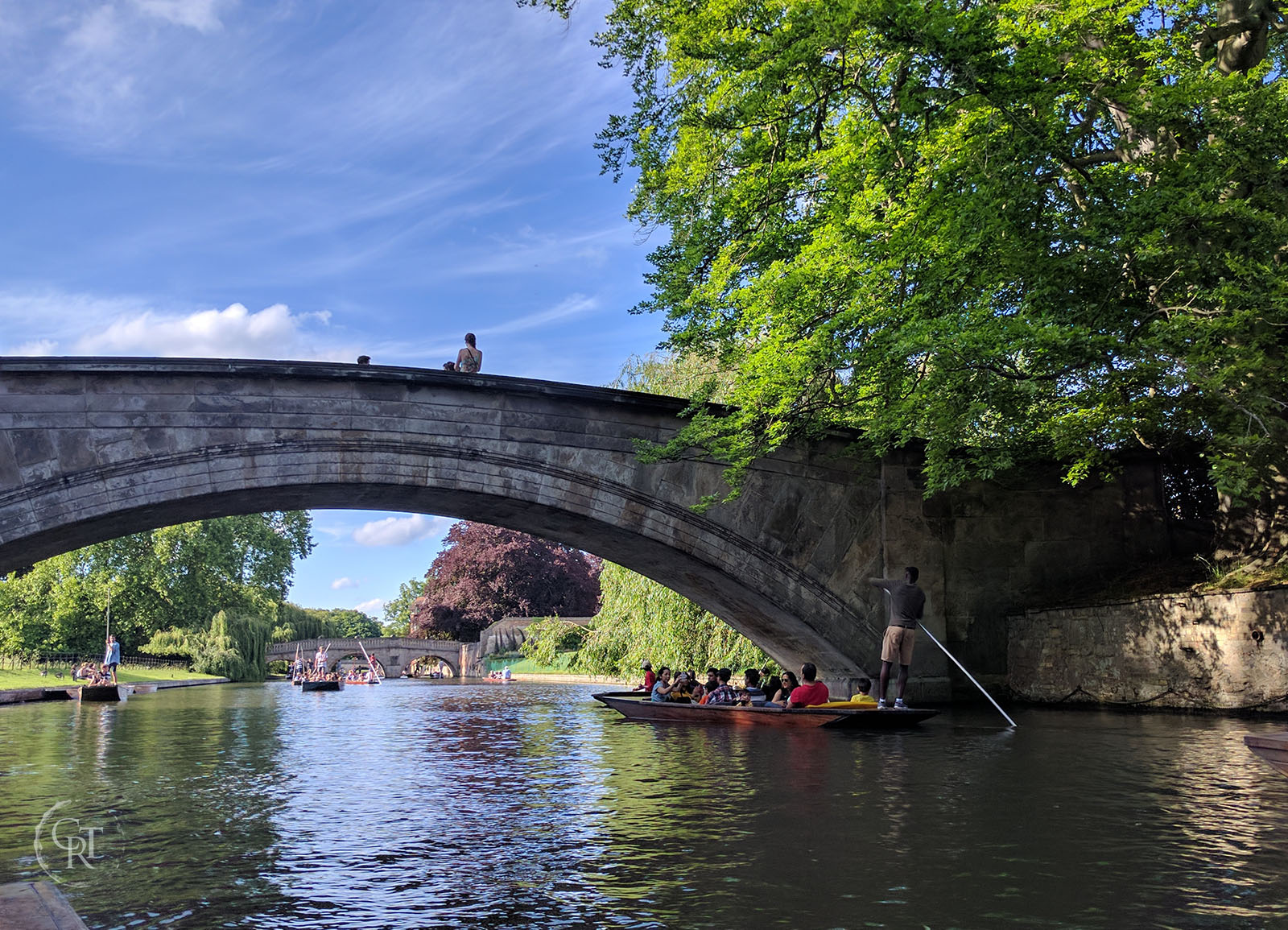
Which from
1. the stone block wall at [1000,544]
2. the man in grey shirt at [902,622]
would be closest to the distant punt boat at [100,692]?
Result: the stone block wall at [1000,544]

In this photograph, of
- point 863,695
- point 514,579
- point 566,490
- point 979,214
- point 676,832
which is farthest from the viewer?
point 514,579

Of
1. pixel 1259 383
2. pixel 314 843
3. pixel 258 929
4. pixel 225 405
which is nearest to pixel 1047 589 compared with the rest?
pixel 1259 383

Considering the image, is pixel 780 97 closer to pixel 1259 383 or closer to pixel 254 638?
pixel 1259 383

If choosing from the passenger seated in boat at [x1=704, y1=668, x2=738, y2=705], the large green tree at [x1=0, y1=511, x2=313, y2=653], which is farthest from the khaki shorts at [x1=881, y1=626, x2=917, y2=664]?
the large green tree at [x1=0, y1=511, x2=313, y2=653]

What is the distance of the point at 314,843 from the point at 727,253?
25.5 feet

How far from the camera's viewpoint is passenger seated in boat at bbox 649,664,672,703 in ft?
40.5

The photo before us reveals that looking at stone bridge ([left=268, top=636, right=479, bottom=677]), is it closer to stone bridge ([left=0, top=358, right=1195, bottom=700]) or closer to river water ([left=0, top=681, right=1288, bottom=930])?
stone bridge ([left=0, top=358, right=1195, bottom=700])

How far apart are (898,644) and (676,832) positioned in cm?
678

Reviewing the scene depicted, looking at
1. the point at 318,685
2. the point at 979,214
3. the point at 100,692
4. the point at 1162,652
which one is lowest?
the point at 318,685

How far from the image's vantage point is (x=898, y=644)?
1121 cm

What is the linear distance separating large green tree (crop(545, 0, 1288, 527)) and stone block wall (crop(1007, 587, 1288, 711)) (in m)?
1.39

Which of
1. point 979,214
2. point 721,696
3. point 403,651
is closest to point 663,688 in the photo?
point 721,696

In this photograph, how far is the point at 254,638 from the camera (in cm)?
3569

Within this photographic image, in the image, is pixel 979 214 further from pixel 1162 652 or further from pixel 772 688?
pixel 772 688
